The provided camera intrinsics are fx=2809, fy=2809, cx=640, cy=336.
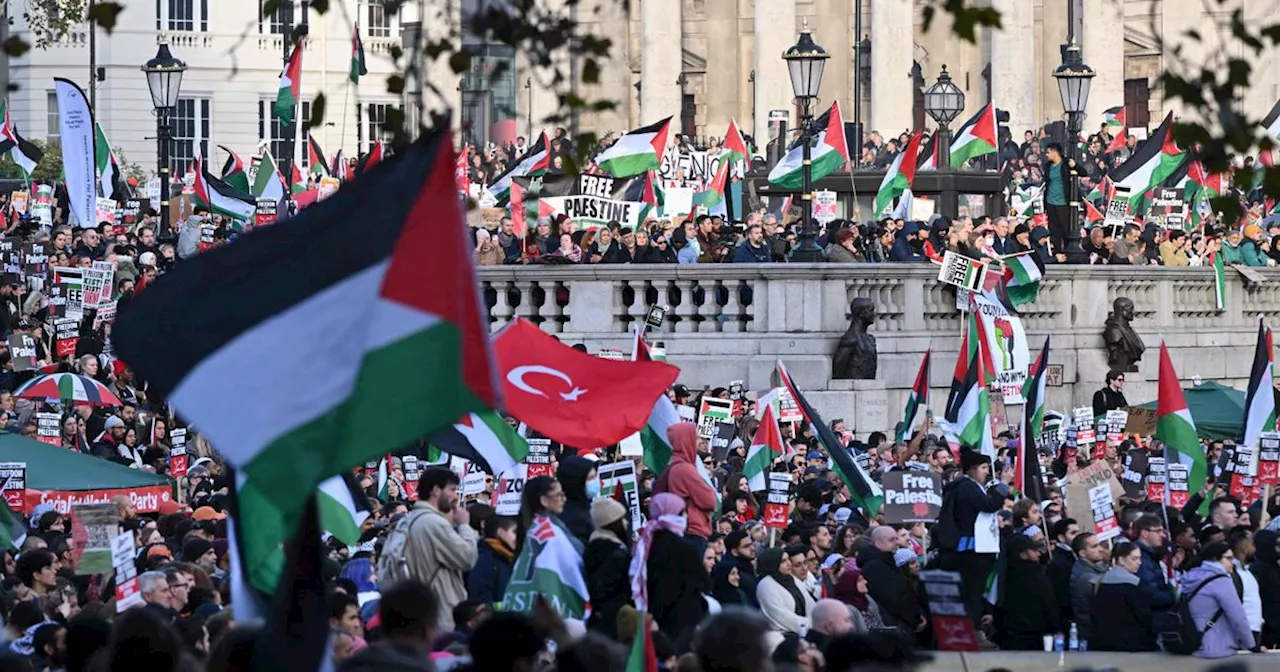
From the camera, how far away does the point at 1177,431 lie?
21391 mm

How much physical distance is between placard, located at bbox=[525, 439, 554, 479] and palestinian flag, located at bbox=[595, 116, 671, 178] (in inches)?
627

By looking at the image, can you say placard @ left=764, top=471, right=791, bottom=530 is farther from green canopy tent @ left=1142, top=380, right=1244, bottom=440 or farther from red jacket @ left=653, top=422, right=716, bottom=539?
green canopy tent @ left=1142, top=380, right=1244, bottom=440

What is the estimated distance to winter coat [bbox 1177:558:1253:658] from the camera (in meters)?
15.3

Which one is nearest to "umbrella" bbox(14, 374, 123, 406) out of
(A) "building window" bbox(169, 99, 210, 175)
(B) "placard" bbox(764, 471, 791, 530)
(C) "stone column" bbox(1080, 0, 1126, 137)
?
(B) "placard" bbox(764, 471, 791, 530)

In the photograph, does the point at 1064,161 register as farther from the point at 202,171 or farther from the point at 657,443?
the point at 657,443

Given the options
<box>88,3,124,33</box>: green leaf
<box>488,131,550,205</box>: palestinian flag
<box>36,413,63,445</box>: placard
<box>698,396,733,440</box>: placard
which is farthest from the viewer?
<box>488,131,550,205</box>: palestinian flag

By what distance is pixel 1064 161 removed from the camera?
34719mm

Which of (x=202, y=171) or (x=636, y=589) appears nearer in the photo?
(x=636, y=589)

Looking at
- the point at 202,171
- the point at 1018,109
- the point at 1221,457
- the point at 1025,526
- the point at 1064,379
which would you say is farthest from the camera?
the point at 1018,109

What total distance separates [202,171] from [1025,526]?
78.3 ft

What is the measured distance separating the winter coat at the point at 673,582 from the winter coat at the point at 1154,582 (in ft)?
11.2

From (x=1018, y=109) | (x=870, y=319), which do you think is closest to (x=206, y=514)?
(x=870, y=319)

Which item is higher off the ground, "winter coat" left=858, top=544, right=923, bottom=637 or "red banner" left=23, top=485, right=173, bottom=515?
"red banner" left=23, top=485, right=173, bottom=515

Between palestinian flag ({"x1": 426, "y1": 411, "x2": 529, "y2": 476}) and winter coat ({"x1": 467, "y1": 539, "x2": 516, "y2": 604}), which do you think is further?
palestinian flag ({"x1": 426, "y1": 411, "x2": 529, "y2": 476})
